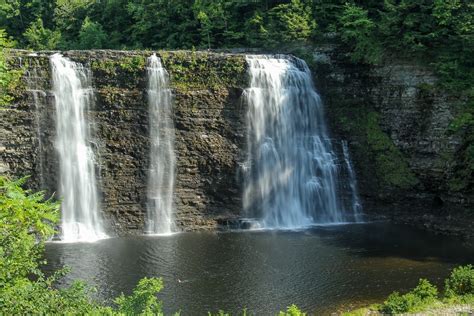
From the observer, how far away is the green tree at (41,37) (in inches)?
1476

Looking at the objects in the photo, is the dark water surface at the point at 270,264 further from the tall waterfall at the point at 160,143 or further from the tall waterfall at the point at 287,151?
the tall waterfall at the point at 160,143

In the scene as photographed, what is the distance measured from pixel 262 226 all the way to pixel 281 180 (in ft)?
8.87

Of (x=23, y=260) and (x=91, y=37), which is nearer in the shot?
(x=23, y=260)

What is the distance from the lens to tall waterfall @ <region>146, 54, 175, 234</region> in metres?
23.9

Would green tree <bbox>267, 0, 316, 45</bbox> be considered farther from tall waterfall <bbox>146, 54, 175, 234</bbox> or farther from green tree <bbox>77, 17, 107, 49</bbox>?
green tree <bbox>77, 17, 107, 49</bbox>

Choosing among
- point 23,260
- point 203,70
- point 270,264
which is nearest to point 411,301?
point 270,264

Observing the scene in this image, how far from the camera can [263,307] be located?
14766mm

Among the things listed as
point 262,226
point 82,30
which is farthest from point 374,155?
point 82,30

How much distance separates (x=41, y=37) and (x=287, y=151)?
23086mm

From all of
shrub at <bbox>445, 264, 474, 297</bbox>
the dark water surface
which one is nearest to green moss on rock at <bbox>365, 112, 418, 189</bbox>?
the dark water surface

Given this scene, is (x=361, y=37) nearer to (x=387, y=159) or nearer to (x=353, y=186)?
(x=387, y=159)

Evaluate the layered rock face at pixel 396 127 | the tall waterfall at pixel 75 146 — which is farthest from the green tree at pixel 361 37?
the tall waterfall at pixel 75 146

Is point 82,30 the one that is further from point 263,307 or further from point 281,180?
point 263,307

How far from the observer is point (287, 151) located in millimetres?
26031
